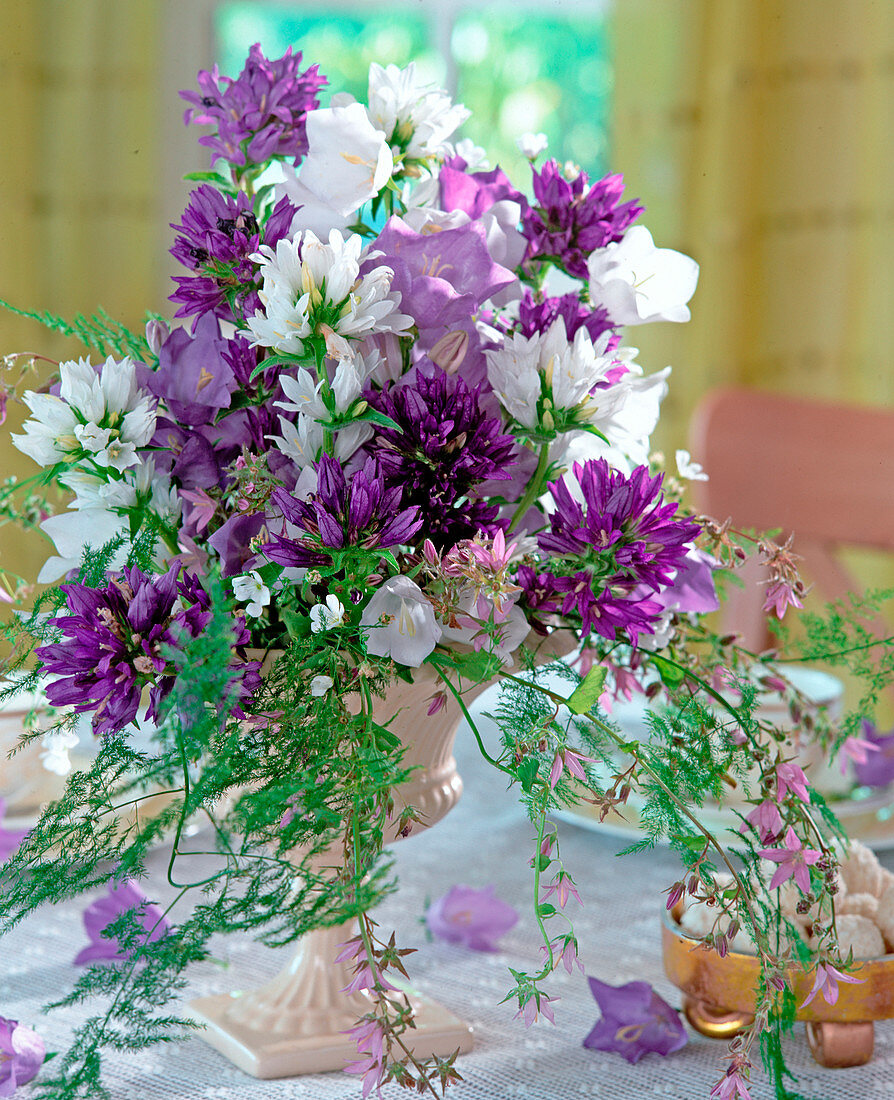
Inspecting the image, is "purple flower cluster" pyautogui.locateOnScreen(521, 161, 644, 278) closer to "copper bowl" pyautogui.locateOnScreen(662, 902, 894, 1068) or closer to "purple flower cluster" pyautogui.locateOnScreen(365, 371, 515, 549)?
"purple flower cluster" pyautogui.locateOnScreen(365, 371, 515, 549)

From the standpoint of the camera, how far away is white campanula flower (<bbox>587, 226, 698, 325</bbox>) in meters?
0.59

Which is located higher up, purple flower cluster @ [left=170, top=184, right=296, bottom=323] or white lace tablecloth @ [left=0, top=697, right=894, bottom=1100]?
purple flower cluster @ [left=170, top=184, right=296, bottom=323]

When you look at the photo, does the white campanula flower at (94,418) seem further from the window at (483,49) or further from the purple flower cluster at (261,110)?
the window at (483,49)

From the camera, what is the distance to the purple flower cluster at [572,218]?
593mm

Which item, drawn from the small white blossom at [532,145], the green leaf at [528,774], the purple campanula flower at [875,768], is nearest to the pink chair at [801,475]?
the purple campanula flower at [875,768]

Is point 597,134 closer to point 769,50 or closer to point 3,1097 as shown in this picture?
point 769,50

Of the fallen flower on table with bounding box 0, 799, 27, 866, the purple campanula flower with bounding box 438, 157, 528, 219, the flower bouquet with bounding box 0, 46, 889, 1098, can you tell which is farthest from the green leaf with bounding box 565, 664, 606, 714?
the fallen flower on table with bounding box 0, 799, 27, 866

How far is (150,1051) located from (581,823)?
1.13 feet

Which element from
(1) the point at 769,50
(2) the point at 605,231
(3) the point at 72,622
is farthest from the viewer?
(1) the point at 769,50

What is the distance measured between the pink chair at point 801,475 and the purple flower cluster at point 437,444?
37.5 inches

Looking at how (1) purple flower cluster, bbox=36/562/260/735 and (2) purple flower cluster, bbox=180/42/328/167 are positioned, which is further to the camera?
(2) purple flower cluster, bbox=180/42/328/167

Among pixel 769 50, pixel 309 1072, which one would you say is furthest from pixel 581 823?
pixel 769 50

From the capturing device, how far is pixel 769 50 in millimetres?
2406

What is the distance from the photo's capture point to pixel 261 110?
0.60m
